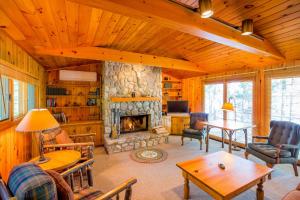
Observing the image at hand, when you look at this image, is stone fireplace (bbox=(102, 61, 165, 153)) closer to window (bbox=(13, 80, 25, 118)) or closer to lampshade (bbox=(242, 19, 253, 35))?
window (bbox=(13, 80, 25, 118))

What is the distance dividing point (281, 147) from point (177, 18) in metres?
2.84

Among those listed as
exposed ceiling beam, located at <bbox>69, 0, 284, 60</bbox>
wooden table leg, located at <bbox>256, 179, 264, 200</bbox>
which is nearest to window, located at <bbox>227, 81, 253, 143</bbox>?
exposed ceiling beam, located at <bbox>69, 0, 284, 60</bbox>

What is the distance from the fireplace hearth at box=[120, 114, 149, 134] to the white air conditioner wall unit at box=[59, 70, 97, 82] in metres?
1.53

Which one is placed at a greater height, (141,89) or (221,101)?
(141,89)

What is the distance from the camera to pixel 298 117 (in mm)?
3338

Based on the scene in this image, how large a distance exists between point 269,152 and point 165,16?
2957 millimetres

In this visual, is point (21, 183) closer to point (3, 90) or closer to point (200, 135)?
point (3, 90)

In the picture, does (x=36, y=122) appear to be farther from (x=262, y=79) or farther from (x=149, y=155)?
(x=262, y=79)

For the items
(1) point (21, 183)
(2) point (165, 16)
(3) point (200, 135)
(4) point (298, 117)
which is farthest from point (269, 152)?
(1) point (21, 183)

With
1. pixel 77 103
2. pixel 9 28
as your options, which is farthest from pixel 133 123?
pixel 9 28

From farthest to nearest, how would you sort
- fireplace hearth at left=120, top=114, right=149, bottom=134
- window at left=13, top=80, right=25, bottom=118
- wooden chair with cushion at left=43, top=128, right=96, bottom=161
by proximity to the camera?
1. fireplace hearth at left=120, top=114, right=149, bottom=134
2. wooden chair with cushion at left=43, top=128, right=96, bottom=161
3. window at left=13, top=80, right=25, bottom=118

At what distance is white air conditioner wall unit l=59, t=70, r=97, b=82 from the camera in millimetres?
4250

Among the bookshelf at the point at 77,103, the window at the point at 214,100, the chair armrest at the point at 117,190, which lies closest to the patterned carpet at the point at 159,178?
the bookshelf at the point at 77,103

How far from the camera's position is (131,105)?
15.3ft
